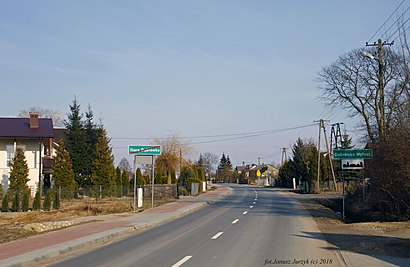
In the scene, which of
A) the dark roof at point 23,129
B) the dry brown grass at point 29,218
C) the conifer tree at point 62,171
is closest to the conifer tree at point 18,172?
the dark roof at point 23,129

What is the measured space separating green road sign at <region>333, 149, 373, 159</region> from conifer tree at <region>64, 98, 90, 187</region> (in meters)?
37.4

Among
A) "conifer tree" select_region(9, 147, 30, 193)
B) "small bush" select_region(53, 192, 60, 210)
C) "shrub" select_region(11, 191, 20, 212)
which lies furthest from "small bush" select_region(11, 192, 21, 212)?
"conifer tree" select_region(9, 147, 30, 193)

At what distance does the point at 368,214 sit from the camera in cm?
2869

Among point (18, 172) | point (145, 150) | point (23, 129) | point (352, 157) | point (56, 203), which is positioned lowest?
point (56, 203)

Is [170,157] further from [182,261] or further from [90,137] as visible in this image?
[182,261]

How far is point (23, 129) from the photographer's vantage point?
165 ft

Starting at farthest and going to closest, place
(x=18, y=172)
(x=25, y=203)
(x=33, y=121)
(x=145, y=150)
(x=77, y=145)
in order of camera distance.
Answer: (x=77, y=145) < (x=33, y=121) < (x=18, y=172) < (x=25, y=203) < (x=145, y=150)

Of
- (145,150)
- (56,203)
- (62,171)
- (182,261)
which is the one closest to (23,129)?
(62,171)

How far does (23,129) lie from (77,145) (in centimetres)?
1081

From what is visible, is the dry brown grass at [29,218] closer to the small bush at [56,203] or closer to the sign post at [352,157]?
the small bush at [56,203]

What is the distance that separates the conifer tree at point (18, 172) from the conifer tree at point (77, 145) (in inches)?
545

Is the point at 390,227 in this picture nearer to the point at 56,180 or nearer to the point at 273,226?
the point at 273,226

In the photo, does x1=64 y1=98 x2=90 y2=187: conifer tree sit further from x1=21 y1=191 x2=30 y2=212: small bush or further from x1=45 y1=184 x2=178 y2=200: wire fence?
x1=21 y1=191 x2=30 y2=212: small bush

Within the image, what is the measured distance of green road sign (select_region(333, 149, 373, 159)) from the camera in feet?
84.6
